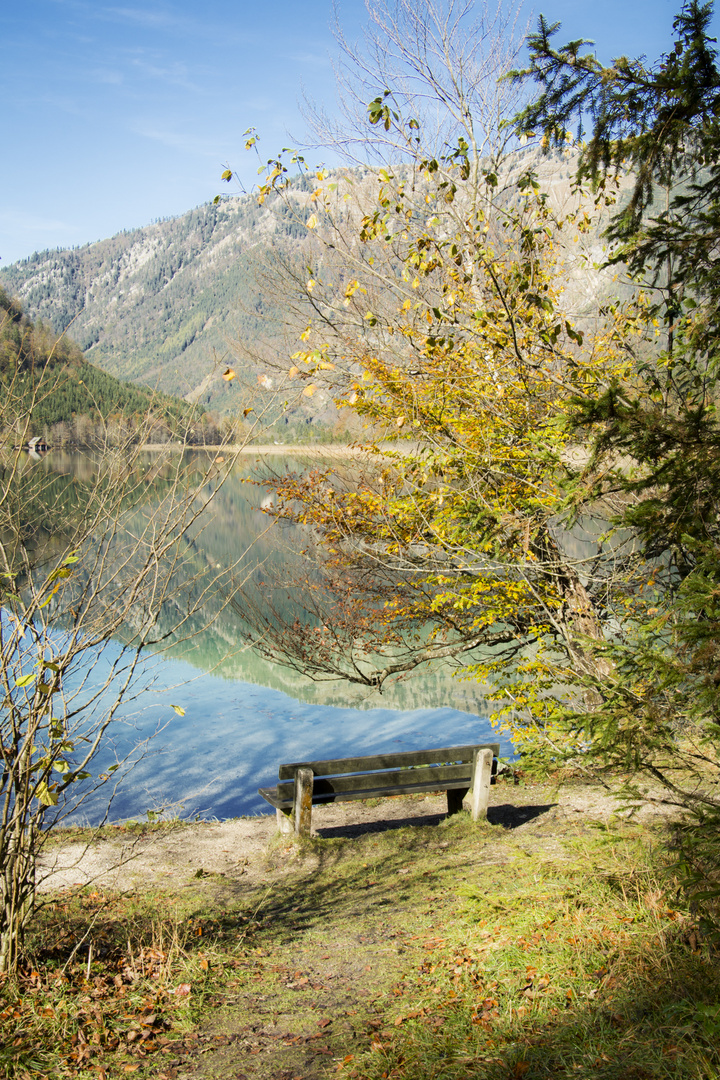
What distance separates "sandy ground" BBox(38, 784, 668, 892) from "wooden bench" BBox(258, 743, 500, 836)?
45 centimetres

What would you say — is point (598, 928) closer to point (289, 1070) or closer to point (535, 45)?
point (289, 1070)

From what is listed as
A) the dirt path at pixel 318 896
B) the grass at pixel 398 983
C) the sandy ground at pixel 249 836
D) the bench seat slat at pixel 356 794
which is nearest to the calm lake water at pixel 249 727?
the sandy ground at pixel 249 836

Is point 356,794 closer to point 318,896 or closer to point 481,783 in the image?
point 481,783

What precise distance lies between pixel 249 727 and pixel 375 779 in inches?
346

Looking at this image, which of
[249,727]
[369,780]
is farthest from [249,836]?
[249,727]

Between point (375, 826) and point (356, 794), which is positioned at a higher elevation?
point (356, 794)

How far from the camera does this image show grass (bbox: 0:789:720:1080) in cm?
299

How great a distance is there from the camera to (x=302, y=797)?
6.81 m

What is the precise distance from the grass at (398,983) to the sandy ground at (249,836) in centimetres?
84

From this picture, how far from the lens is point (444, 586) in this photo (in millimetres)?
10344

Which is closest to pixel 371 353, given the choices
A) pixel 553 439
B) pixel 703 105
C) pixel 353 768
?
pixel 553 439

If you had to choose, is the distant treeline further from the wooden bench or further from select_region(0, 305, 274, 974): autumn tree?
the wooden bench

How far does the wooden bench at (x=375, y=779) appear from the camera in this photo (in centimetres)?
691

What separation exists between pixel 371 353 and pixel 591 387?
3.50m
